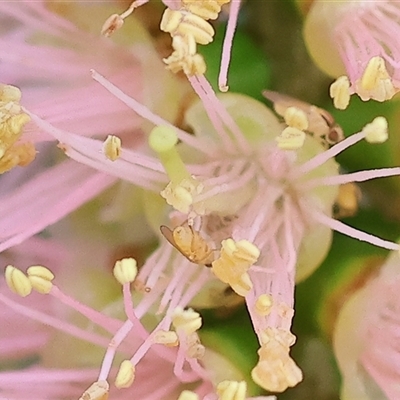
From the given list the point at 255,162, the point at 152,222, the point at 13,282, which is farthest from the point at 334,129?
the point at 13,282

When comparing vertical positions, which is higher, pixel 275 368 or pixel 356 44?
pixel 356 44

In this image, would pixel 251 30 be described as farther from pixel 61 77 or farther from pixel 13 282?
pixel 13 282

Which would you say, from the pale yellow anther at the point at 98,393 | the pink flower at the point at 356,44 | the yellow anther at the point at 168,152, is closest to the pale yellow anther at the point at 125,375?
the pale yellow anther at the point at 98,393

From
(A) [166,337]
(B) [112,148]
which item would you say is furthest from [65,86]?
(A) [166,337]

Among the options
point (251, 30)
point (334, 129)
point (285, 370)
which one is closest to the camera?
point (285, 370)

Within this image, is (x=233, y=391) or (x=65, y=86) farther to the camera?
(x=65, y=86)

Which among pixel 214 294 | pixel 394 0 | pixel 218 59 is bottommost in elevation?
pixel 214 294

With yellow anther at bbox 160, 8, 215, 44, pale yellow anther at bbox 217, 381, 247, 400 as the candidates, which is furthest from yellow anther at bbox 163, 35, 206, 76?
pale yellow anther at bbox 217, 381, 247, 400

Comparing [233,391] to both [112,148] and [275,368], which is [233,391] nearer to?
[275,368]

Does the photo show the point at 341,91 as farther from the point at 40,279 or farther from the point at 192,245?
the point at 40,279
